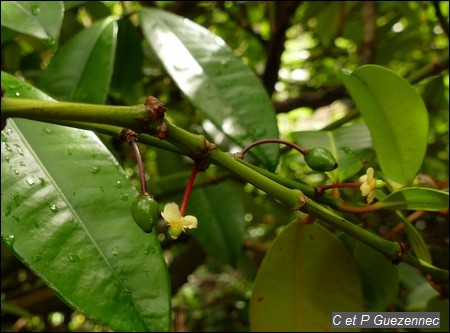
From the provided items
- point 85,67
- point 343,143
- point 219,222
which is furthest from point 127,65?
point 343,143

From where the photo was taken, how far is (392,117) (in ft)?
1.94

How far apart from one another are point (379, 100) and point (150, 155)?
100cm

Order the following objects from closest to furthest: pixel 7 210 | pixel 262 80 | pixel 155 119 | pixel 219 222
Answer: pixel 155 119 < pixel 7 210 < pixel 219 222 < pixel 262 80

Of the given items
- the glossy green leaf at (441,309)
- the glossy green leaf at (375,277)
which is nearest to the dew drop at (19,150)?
the glossy green leaf at (375,277)

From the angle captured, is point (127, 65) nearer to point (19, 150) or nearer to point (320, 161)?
point (19, 150)

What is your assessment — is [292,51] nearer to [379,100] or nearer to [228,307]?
[228,307]

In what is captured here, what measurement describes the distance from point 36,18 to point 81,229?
32 centimetres

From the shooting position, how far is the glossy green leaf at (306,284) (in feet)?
2.19

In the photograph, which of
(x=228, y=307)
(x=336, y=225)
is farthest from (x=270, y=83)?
(x=336, y=225)

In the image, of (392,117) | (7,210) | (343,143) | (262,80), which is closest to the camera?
(7,210)

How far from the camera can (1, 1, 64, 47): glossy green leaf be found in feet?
2.10

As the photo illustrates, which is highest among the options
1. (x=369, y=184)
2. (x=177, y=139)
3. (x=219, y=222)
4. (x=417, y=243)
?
(x=177, y=139)

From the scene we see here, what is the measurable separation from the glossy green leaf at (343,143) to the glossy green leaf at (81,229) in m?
0.24

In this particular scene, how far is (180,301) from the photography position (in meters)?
1.71
